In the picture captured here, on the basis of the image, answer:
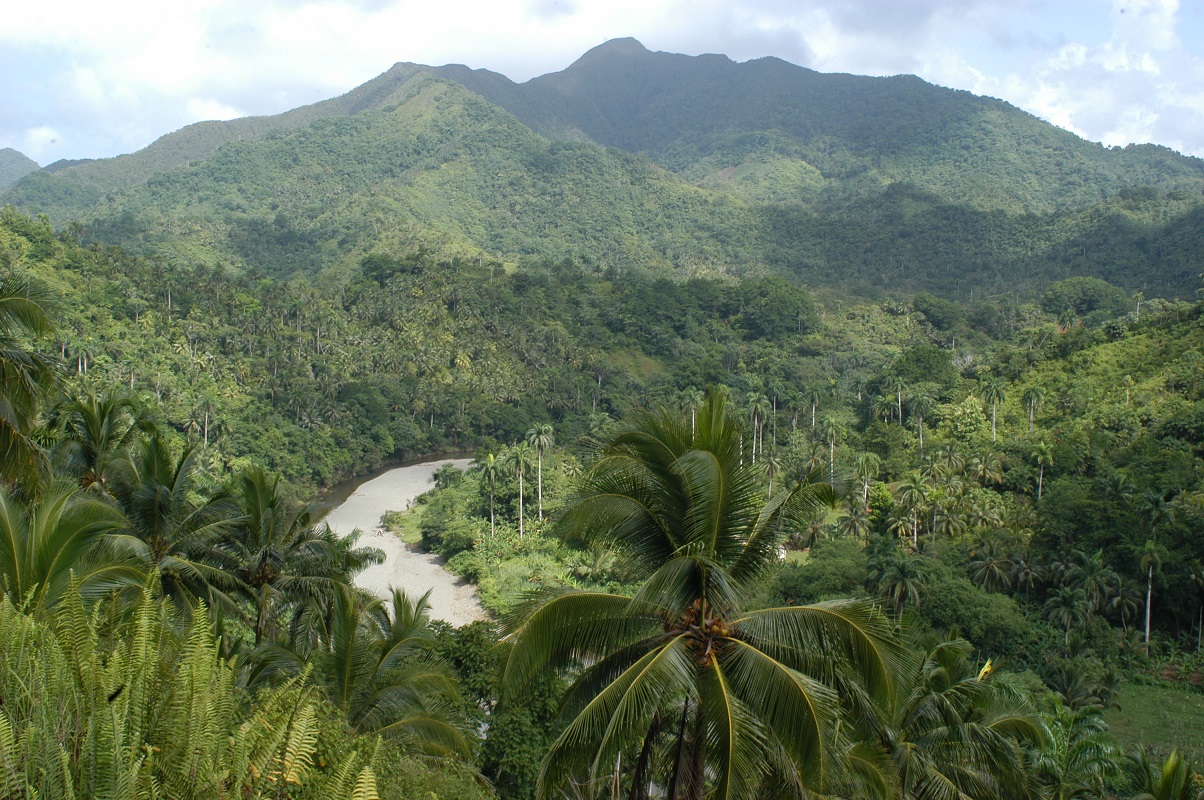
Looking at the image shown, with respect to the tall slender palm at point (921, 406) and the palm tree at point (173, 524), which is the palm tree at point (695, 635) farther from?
the tall slender palm at point (921, 406)

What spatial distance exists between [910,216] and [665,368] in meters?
84.5

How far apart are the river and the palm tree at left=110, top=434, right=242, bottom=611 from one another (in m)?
14.5

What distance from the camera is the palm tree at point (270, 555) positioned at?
16250 mm

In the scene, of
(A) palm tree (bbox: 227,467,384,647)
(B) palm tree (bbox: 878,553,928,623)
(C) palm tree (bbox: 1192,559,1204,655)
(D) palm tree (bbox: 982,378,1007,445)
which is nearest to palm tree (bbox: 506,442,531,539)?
(B) palm tree (bbox: 878,553,928,623)

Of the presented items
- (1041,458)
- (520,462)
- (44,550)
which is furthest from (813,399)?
(44,550)

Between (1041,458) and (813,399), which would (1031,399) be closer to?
(1041,458)

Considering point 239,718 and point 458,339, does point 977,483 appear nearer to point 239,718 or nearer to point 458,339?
point 239,718

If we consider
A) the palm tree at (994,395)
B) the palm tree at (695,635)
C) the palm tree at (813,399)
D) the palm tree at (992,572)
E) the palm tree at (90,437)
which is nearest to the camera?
the palm tree at (695,635)

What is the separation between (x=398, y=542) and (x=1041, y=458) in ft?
125

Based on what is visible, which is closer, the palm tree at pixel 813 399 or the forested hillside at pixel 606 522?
the forested hillside at pixel 606 522

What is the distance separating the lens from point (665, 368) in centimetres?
10606

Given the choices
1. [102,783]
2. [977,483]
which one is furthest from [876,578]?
[102,783]

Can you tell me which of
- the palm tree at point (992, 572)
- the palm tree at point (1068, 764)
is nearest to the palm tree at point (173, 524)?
the palm tree at point (1068, 764)

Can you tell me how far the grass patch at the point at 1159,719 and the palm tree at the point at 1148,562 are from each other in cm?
338
